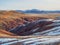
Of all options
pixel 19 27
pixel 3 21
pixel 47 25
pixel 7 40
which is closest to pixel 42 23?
pixel 47 25

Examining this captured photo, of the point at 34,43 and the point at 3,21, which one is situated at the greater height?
the point at 3,21

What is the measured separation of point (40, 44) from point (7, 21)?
24778 millimetres

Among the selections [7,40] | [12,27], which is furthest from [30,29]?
[7,40]

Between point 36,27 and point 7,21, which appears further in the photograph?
point 7,21

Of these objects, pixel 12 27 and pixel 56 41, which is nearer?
pixel 56 41

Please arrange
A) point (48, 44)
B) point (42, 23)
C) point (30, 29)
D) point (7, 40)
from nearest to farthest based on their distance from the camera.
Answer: point (48, 44)
point (7, 40)
point (30, 29)
point (42, 23)

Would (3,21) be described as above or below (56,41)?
above

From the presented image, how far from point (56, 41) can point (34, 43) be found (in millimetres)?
2661

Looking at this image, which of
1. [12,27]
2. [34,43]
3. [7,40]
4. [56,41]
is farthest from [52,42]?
[12,27]

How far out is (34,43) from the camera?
24.6 meters

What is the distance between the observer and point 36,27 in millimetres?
43188

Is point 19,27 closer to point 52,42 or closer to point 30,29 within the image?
point 30,29

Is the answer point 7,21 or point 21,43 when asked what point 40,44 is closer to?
point 21,43

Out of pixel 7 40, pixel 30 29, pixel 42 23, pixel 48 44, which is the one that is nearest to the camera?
pixel 48 44
